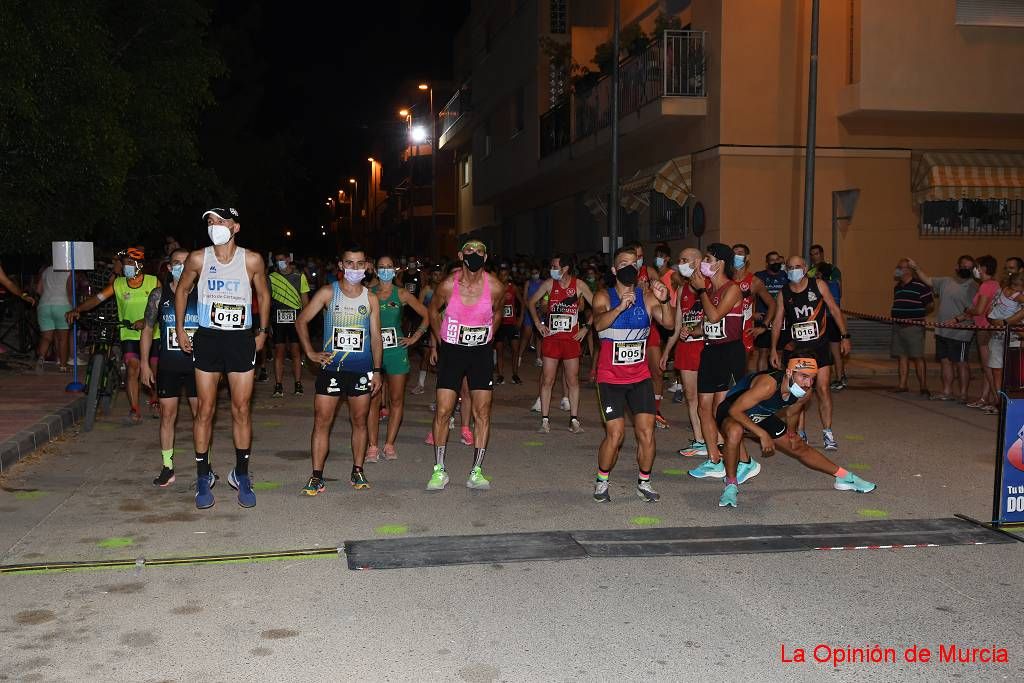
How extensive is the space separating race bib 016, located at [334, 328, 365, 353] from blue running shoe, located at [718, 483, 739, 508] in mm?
2988

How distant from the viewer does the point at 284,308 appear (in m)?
14.7

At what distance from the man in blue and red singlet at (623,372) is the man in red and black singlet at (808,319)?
245 centimetres

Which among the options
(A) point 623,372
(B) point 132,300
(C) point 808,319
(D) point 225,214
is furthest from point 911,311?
(D) point 225,214

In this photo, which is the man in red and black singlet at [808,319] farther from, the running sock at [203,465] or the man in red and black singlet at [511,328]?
the man in red and black singlet at [511,328]

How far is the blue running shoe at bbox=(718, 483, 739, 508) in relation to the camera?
26.0ft

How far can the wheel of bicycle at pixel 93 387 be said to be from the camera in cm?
1166

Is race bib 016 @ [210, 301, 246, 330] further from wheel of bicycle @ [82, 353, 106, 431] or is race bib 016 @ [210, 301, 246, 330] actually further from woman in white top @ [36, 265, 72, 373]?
woman in white top @ [36, 265, 72, 373]

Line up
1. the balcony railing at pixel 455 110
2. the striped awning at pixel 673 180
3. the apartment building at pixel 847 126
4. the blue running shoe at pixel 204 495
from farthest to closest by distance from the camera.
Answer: the balcony railing at pixel 455 110, the striped awning at pixel 673 180, the apartment building at pixel 847 126, the blue running shoe at pixel 204 495

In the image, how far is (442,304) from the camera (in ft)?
29.0

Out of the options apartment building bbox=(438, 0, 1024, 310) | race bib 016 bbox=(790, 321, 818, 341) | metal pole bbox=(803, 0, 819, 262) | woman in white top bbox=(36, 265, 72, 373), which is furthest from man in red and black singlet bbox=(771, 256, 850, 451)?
woman in white top bbox=(36, 265, 72, 373)

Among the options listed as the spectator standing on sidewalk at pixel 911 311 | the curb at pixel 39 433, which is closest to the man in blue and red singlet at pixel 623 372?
the curb at pixel 39 433

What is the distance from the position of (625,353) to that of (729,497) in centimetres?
132

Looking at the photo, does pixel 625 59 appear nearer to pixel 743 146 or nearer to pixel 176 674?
pixel 743 146

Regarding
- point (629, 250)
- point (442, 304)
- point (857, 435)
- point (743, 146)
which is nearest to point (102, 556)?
point (442, 304)
